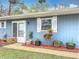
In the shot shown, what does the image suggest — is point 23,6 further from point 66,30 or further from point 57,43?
point 57,43

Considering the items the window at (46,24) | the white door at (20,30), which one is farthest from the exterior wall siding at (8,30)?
the window at (46,24)

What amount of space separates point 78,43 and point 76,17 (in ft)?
6.78

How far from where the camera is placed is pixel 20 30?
20.1 meters

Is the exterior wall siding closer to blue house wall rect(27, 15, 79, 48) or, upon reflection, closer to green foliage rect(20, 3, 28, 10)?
blue house wall rect(27, 15, 79, 48)

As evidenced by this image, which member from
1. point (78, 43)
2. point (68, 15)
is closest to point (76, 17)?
point (68, 15)

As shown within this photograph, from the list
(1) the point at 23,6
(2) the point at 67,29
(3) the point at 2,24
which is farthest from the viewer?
(1) the point at 23,6

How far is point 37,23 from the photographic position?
1814cm

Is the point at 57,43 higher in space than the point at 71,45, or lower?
higher

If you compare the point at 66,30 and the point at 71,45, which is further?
the point at 66,30

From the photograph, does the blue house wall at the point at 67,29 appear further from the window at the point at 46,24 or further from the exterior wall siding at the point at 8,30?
Answer: the exterior wall siding at the point at 8,30

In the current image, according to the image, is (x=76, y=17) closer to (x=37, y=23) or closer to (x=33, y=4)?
(x=37, y=23)

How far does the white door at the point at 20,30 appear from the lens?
19.5 meters

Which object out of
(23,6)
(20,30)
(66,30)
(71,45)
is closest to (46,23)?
(66,30)

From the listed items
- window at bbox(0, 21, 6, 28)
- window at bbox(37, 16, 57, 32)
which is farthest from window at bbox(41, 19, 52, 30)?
window at bbox(0, 21, 6, 28)
